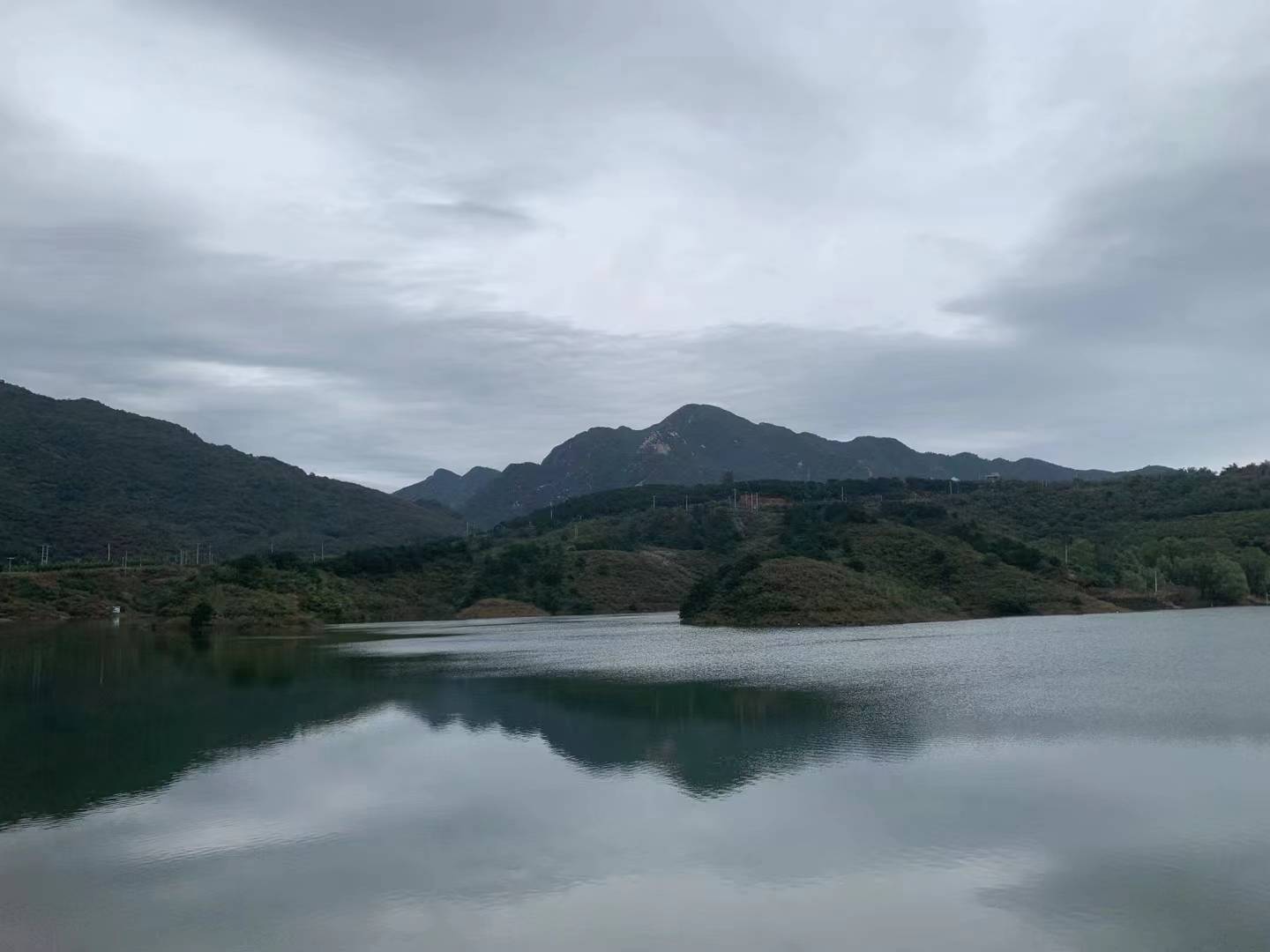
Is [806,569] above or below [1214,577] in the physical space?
above

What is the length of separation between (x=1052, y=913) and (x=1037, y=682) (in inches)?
859

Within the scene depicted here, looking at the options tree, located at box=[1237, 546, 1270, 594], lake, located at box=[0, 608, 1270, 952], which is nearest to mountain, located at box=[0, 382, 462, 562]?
lake, located at box=[0, 608, 1270, 952]

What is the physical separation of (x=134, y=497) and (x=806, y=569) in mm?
124100

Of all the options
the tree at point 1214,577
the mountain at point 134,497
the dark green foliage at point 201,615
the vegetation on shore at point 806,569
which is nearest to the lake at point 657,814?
the vegetation on shore at point 806,569

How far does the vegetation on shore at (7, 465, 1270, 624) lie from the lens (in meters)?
78.7

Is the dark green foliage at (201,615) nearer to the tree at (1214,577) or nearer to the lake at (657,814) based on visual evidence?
the lake at (657,814)

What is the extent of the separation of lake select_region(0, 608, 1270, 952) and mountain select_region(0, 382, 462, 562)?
110356mm

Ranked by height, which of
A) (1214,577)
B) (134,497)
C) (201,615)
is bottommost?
(201,615)

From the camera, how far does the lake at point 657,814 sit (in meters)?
12.4

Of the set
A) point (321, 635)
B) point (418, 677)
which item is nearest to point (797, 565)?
point (321, 635)

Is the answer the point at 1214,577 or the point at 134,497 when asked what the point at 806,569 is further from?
the point at 134,497

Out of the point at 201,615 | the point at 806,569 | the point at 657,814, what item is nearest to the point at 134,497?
the point at 201,615

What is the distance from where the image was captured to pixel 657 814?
17.6 metres

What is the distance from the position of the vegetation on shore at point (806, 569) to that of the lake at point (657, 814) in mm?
42412
